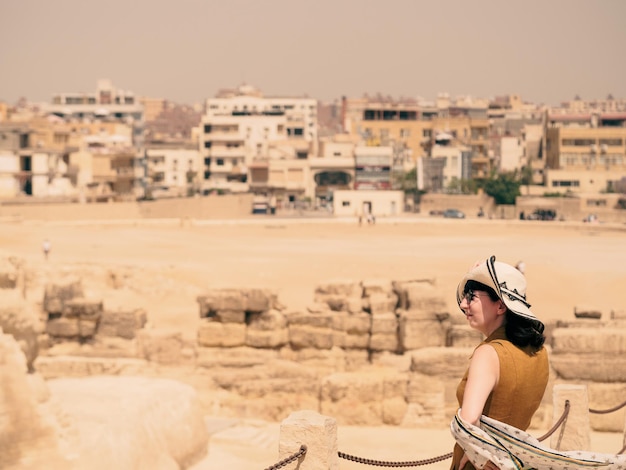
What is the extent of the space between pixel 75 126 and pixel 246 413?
64.3m

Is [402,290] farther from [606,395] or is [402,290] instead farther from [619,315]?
[606,395]

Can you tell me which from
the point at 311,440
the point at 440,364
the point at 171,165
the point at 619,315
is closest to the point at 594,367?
the point at 440,364

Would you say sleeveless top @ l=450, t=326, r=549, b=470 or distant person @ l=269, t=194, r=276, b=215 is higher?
sleeveless top @ l=450, t=326, r=549, b=470

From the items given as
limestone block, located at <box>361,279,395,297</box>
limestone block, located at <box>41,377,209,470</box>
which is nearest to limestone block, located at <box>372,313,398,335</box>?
limestone block, located at <box>361,279,395,297</box>

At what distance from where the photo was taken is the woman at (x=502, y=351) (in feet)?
17.1

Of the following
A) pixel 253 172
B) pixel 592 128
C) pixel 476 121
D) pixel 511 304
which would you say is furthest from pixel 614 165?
pixel 511 304

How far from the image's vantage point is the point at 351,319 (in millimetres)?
16984

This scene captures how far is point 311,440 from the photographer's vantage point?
6.62 metres

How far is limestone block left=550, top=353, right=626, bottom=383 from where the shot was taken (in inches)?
580

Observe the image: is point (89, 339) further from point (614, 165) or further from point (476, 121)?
point (476, 121)

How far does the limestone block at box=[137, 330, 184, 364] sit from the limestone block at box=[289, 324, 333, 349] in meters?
1.54

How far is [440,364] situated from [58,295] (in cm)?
592

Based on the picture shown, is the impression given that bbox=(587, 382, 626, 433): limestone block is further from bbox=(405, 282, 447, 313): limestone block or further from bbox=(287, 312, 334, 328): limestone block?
bbox=(287, 312, 334, 328): limestone block

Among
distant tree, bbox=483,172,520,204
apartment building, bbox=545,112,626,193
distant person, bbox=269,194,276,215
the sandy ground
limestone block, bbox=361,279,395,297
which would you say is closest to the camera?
the sandy ground
